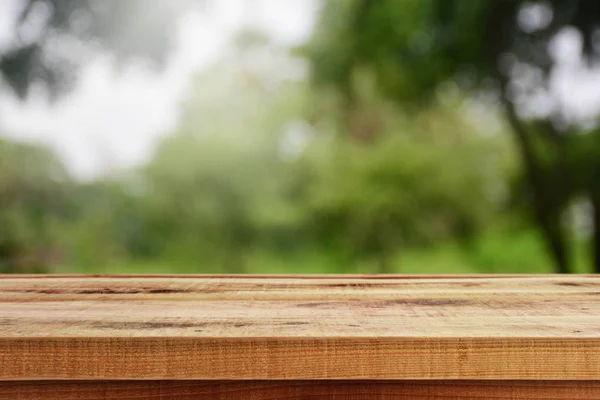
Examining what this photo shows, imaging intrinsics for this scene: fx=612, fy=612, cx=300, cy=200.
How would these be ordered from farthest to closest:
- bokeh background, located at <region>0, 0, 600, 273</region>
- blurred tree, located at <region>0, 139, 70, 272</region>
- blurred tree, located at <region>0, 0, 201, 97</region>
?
Answer: blurred tree, located at <region>0, 139, 70, 272</region> → blurred tree, located at <region>0, 0, 201, 97</region> → bokeh background, located at <region>0, 0, 600, 273</region>

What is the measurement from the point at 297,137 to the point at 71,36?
2162mm

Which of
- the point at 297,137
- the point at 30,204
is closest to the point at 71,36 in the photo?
the point at 30,204

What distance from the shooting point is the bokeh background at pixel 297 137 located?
14.8 ft

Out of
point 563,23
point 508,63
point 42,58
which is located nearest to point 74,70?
point 42,58

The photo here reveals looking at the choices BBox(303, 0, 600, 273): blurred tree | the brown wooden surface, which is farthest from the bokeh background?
the brown wooden surface

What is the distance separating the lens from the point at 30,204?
5215 mm

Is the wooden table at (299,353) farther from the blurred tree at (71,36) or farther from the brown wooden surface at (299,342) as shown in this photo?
the blurred tree at (71,36)

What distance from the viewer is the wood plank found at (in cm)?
41

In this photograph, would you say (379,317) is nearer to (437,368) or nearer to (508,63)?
(437,368)

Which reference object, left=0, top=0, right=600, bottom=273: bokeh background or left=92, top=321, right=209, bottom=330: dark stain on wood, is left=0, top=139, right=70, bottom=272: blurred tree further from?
left=92, top=321, right=209, bottom=330: dark stain on wood

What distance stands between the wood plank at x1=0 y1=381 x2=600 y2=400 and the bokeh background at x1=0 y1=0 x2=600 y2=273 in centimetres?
419

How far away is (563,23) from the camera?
4297mm

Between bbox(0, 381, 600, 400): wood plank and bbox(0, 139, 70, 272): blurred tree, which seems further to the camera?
bbox(0, 139, 70, 272): blurred tree

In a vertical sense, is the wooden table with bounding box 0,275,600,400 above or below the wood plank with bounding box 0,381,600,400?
above
